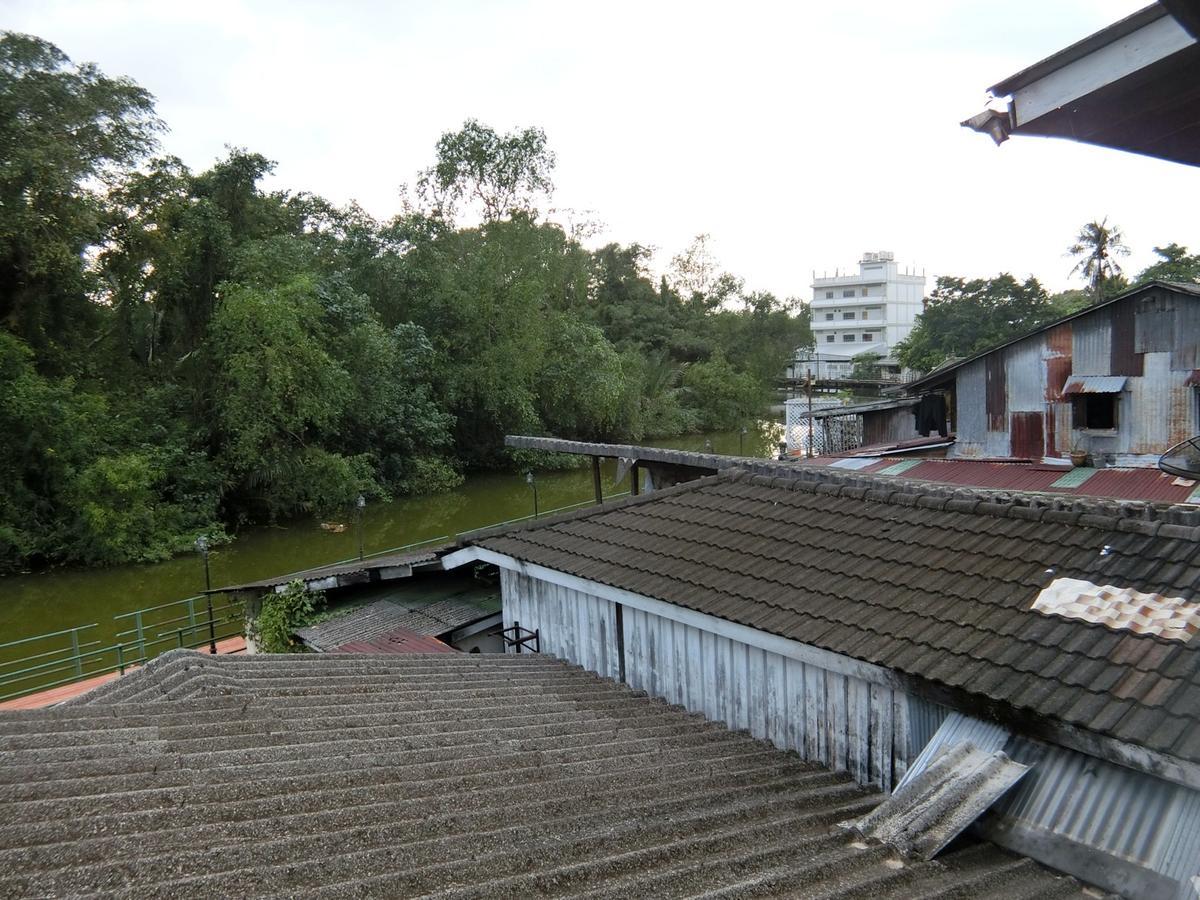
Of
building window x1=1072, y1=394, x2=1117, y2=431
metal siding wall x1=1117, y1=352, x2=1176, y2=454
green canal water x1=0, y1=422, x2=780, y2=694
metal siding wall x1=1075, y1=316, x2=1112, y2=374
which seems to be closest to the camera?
metal siding wall x1=1117, y1=352, x2=1176, y2=454

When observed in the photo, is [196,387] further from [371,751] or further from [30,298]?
[371,751]

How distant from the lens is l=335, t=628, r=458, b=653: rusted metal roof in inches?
329

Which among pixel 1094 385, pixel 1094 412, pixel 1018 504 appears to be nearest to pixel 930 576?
pixel 1018 504

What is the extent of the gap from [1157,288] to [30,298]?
2444cm

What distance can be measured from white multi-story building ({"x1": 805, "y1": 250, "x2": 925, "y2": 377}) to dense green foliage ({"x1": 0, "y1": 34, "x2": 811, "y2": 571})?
4269cm

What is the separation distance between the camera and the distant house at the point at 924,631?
314 cm

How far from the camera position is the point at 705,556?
5750mm

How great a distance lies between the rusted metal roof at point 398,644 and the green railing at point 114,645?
307 centimetres

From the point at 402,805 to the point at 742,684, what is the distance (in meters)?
2.61

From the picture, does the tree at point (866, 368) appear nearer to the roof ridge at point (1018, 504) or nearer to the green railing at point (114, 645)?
the green railing at point (114, 645)

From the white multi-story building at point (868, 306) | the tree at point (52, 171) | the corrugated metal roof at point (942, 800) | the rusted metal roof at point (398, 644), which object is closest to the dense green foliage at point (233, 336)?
the tree at point (52, 171)

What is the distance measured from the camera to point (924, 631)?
4.08m

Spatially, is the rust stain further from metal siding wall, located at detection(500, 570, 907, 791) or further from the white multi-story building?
the white multi-story building

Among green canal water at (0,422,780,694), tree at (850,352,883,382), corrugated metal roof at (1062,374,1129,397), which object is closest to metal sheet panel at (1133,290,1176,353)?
corrugated metal roof at (1062,374,1129,397)
